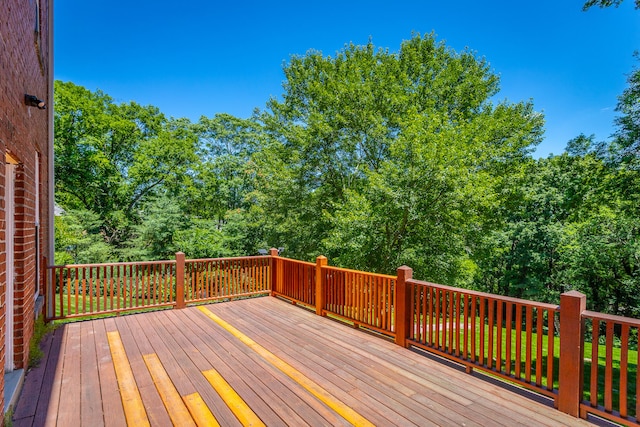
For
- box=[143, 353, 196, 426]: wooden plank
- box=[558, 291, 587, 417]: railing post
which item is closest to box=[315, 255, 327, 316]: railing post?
box=[143, 353, 196, 426]: wooden plank

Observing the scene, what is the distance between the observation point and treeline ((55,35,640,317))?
32.3 ft

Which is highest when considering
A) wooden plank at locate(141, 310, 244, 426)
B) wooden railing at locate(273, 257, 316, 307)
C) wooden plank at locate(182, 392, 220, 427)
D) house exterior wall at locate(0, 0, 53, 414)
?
house exterior wall at locate(0, 0, 53, 414)

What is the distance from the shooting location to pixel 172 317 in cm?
553

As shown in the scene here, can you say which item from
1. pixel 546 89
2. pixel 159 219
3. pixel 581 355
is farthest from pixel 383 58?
pixel 581 355

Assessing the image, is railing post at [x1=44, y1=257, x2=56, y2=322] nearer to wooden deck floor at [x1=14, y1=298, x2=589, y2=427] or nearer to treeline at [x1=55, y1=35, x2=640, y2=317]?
wooden deck floor at [x1=14, y1=298, x2=589, y2=427]

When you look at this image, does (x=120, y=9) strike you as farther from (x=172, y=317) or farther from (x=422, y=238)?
(x=422, y=238)

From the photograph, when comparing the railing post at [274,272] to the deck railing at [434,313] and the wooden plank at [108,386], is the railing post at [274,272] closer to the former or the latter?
the deck railing at [434,313]

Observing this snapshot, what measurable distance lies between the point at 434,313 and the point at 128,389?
384cm

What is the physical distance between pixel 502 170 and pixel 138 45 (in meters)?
16.1

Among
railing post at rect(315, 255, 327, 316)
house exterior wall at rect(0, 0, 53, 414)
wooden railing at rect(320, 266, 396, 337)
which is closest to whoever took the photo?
house exterior wall at rect(0, 0, 53, 414)

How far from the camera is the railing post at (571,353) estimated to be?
105 inches

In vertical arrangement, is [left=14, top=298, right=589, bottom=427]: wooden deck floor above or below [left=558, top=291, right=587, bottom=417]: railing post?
below

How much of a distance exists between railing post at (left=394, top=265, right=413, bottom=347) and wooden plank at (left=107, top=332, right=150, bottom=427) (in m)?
2.99

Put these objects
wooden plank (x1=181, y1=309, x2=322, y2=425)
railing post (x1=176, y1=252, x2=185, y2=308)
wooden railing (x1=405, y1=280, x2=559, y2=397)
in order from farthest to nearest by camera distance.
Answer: railing post (x1=176, y1=252, x2=185, y2=308) < wooden railing (x1=405, y1=280, x2=559, y2=397) < wooden plank (x1=181, y1=309, x2=322, y2=425)
